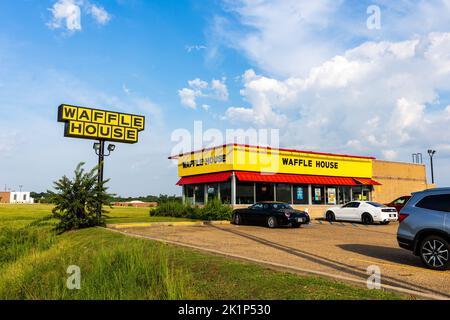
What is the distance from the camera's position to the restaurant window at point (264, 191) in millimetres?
27047

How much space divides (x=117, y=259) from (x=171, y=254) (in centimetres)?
142

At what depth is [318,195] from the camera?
97.6 ft

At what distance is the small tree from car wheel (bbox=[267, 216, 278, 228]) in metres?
8.48

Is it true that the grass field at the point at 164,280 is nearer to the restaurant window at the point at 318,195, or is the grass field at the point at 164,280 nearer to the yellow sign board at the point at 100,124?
A: the yellow sign board at the point at 100,124

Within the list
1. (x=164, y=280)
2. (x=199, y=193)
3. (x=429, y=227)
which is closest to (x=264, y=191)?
(x=199, y=193)

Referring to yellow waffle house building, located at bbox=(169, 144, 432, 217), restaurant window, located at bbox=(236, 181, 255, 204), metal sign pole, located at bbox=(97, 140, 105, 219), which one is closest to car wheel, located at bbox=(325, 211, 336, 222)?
yellow waffle house building, located at bbox=(169, 144, 432, 217)

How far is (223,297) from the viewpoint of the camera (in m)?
6.23

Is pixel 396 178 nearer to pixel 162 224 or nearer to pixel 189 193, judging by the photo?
pixel 189 193

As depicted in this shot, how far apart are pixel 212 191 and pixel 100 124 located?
9.74 metres

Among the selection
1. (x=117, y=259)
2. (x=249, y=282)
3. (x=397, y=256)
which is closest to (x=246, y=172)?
(x=397, y=256)
